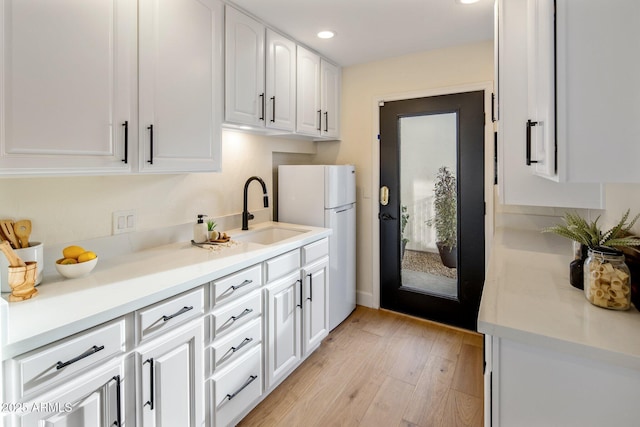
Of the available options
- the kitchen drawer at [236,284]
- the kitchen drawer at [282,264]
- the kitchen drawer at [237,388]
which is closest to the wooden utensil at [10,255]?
the kitchen drawer at [236,284]

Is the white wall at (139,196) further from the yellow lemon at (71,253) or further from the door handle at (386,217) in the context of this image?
the door handle at (386,217)

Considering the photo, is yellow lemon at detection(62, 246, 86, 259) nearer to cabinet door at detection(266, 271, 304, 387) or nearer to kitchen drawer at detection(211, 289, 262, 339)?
kitchen drawer at detection(211, 289, 262, 339)

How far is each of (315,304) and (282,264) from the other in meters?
0.54

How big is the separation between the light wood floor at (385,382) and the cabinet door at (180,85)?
1482 millimetres

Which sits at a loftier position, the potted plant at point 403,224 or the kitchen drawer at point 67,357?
the potted plant at point 403,224

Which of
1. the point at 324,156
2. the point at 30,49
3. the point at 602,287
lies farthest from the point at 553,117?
the point at 324,156

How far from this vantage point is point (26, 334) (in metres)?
0.93

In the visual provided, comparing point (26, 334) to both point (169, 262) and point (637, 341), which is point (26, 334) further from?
point (637, 341)

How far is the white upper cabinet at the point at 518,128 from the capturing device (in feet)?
4.92

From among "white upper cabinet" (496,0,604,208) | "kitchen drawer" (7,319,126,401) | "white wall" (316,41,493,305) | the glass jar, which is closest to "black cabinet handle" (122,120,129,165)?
"kitchen drawer" (7,319,126,401)

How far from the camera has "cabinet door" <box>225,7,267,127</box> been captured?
194cm

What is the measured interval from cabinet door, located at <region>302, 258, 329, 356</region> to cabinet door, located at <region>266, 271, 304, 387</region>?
0.26 ft

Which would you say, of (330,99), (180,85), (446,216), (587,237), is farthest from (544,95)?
(330,99)

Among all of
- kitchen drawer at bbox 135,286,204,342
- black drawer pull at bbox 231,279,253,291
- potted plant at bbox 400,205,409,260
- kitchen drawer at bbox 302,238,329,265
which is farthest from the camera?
potted plant at bbox 400,205,409,260
